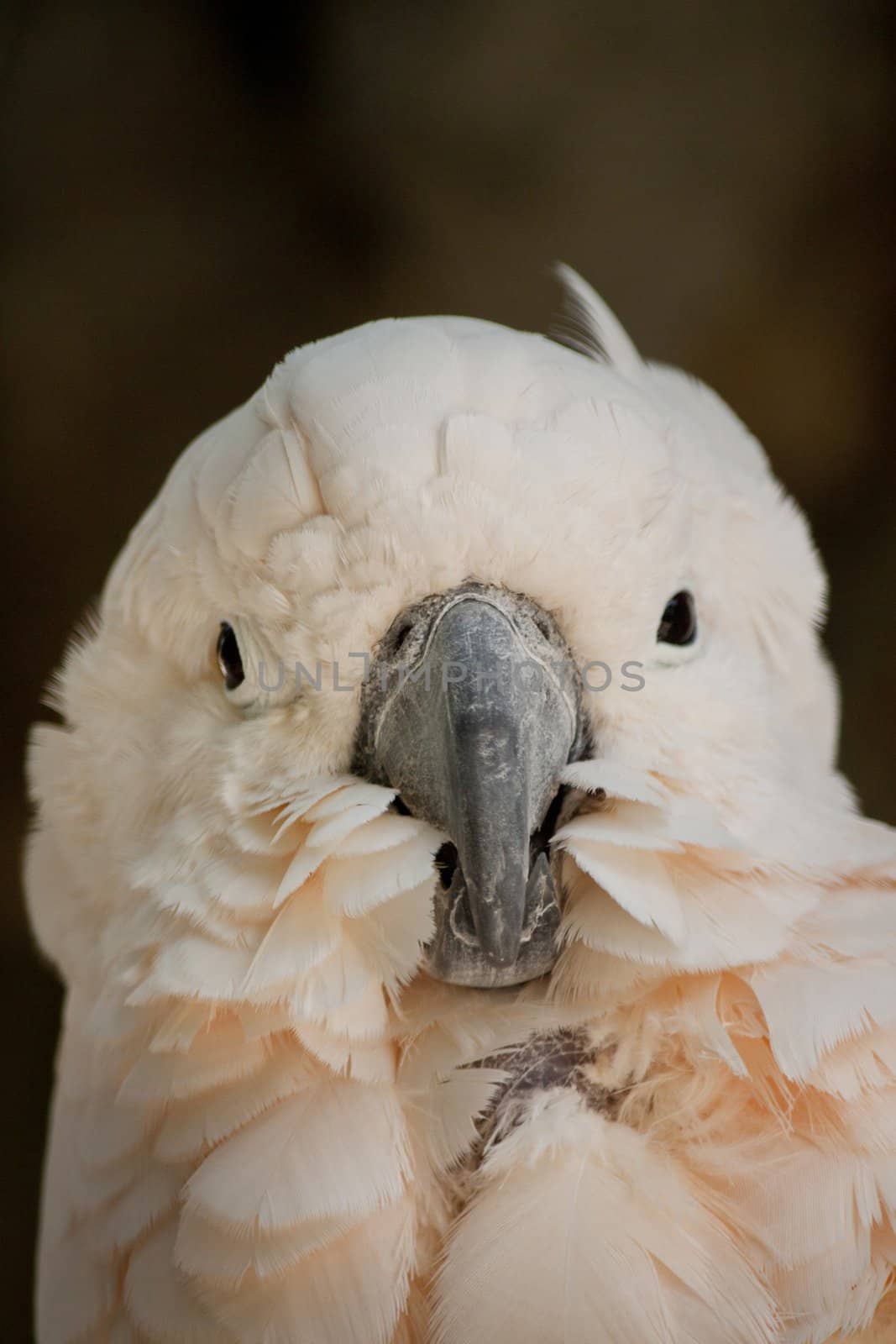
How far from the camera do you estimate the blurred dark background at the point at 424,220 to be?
5.67 ft

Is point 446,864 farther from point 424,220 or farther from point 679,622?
point 424,220

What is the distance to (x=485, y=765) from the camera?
0.78 m

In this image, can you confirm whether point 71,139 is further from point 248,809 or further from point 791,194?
point 248,809

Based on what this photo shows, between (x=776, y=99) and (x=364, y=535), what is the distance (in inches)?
56.4

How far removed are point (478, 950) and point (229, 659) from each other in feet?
1.10

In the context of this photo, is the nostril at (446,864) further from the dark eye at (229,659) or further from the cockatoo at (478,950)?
the dark eye at (229,659)

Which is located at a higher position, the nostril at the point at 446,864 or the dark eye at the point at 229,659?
the dark eye at the point at 229,659

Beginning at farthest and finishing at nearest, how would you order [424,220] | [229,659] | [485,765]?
[424,220]
[229,659]
[485,765]

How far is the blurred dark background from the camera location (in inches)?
68.1

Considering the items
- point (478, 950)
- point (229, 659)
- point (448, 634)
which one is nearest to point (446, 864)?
point (478, 950)

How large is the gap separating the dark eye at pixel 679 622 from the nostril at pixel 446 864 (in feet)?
0.88

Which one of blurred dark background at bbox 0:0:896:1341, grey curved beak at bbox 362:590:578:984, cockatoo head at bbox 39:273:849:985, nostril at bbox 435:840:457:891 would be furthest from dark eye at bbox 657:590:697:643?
blurred dark background at bbox 0:0:896:1341

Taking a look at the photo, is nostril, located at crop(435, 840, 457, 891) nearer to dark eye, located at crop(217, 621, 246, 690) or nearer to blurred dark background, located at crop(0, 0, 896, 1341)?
dark eye, located at crop(217, 621, 246, 690)

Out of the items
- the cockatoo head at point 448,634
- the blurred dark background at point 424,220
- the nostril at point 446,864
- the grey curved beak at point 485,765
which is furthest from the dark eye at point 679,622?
the blurred dark background at point 424,220
